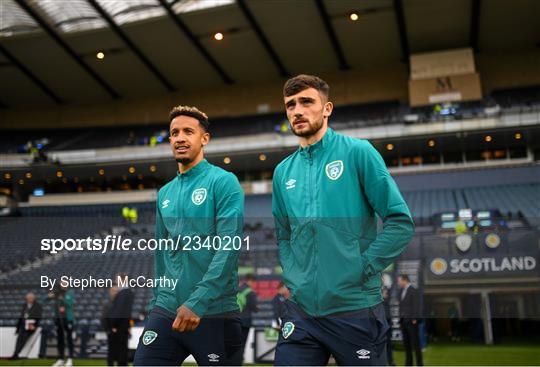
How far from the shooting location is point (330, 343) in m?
2.91

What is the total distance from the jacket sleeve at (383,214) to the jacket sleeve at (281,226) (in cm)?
46

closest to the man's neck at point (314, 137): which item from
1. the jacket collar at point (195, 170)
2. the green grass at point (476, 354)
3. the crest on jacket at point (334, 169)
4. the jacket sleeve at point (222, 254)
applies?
the crest on jacket at point (334, 169)

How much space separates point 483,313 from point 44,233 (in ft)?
9.54

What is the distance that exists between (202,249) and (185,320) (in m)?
0.43

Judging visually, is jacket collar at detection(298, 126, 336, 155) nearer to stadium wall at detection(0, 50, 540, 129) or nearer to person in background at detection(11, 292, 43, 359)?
person in background at detection(11, 292, 43, 359)

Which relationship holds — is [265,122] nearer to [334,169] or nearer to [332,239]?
[334,169]

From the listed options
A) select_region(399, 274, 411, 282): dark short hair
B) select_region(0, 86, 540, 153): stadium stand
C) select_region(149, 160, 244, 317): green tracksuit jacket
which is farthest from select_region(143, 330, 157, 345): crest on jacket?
select_region(0, 86, 540, 153): stadium stand

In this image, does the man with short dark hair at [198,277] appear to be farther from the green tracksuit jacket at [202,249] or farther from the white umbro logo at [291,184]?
the white umbro logo at [291,184]

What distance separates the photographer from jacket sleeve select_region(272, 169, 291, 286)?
329 centimetres

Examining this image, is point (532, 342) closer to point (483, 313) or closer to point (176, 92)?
point (483, 313)

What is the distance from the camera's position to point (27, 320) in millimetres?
4188

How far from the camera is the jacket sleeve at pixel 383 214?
9.86 feet

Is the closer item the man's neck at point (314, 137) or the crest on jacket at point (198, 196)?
the man's neck at point (314, 137)

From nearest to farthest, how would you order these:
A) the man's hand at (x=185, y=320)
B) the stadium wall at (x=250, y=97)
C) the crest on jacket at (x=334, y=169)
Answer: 1. the crest on jacket at (x=334, y=169)
2. the man's hand at (x=185, y=320)
3. the stadium wall at (x=250, y=97)
